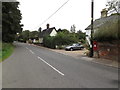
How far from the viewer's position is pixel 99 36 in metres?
22.1

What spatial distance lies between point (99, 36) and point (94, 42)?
1.35m

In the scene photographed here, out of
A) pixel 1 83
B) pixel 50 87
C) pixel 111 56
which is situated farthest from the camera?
pixel 111 56

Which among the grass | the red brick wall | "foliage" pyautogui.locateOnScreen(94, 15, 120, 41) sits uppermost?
"foliage" pyautogui.locateOnScreen(94, 15, 120, 41)

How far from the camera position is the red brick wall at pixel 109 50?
1950 centimetres

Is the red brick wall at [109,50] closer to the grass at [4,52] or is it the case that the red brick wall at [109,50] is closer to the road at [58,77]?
the road at [58,77]

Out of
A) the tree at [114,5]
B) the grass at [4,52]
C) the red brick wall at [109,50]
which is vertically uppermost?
the tree at [114,5]

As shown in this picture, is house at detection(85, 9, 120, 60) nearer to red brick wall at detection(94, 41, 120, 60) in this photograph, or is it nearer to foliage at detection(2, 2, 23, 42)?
Result: red brick wall at detection(94, 41, 120, 60)

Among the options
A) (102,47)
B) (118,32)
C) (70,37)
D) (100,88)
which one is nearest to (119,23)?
(118,32)

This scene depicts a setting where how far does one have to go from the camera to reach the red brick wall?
19500 mm

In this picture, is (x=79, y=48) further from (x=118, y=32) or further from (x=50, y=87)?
(x=50, y=87)

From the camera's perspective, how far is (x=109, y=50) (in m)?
21.0

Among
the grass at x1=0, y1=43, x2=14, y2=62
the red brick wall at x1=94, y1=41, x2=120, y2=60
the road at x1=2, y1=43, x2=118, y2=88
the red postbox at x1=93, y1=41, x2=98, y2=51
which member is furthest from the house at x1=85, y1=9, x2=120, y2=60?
the grass at x1=0, y1=43, x2=14, y2=62

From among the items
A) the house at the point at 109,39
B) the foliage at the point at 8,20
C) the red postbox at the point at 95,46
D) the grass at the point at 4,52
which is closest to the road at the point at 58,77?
the house at the point at 109,39

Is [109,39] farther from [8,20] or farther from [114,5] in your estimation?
[8,20]
